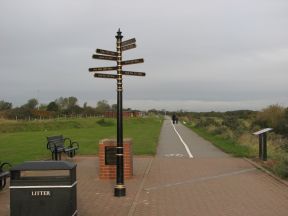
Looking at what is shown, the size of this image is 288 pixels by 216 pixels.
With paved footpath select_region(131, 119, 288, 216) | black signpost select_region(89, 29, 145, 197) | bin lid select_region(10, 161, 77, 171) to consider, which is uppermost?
black signpost select_region(89, 29, 145, 197)

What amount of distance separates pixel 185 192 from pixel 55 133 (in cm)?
3101

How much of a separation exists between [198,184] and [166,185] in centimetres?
79

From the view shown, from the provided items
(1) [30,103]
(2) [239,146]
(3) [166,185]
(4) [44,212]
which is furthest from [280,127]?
(1) [30,103]

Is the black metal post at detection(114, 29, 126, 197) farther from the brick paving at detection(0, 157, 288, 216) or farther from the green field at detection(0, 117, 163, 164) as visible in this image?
the green field at detection(0, 117, 163, 164)

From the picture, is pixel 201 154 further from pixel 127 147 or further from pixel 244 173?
pixel 127 147

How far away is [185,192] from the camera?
35.7 ft

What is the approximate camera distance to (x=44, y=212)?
7035 mm

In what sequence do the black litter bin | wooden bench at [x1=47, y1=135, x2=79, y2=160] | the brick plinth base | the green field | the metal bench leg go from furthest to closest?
1. the green field
2. wooden bench at [x1=47, y1=135, x2=79, y2=160]
3. the brick plinth base
4. the metal bench leg
5. the black litter bin

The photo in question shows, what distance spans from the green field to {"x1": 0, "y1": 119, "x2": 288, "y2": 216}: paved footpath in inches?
218

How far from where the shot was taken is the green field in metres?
21.3

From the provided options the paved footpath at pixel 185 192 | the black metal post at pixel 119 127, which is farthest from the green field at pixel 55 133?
the black metal post at pixel 119 127

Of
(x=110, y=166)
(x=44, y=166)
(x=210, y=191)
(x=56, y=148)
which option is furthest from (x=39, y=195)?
(x=56, y=148)

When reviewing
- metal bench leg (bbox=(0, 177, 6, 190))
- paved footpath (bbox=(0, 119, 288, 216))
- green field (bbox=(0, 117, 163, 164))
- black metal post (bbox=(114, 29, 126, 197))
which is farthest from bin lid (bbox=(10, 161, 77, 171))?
green field (bbox=(0, 117, 163, 164))

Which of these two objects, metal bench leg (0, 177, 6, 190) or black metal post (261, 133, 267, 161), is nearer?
metal bench leg (0, 177, 6, 190)
